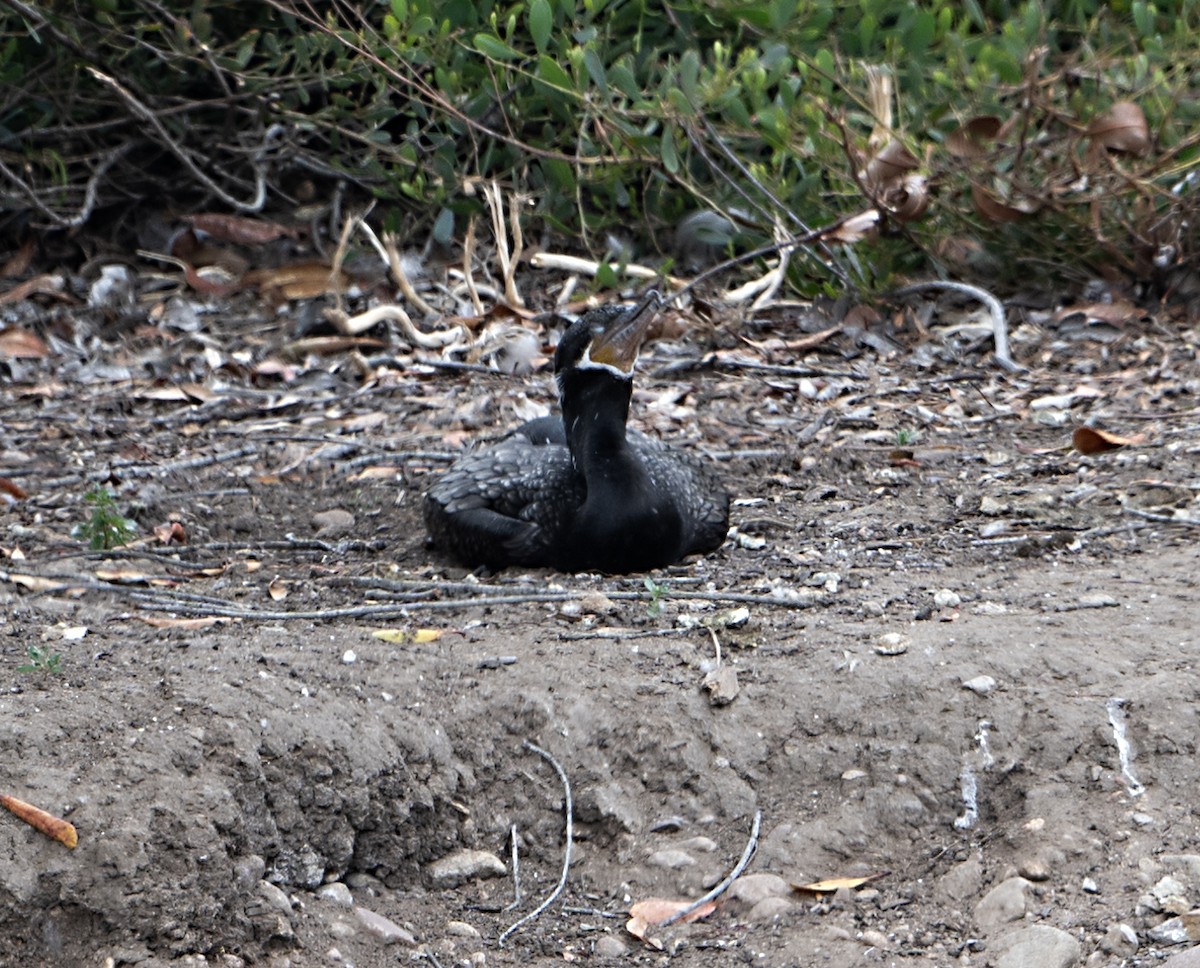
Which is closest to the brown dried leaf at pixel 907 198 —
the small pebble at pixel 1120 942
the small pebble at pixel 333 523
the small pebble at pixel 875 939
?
the small pebble at pixel 333 523

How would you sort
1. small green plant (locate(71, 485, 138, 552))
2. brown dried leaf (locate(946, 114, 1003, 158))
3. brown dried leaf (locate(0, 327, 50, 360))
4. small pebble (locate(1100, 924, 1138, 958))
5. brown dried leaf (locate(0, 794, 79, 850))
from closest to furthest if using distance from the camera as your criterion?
A: small pebble (locate(1100, 924, 1138, 958)) < brown dried leaf (locate(0, 794, 79, 850)) < small green plant (locate(71, 485, 138, 552)) < brown dried leaf (locate(946, 114, 1003, 158)) < brown dried leaf (locate(0, 327, 50, 360))

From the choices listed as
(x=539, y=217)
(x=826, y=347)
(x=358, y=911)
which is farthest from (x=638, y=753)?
(x=539, y=217)

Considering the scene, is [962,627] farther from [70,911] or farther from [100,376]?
[100,376]

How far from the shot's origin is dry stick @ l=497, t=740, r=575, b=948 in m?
3.30

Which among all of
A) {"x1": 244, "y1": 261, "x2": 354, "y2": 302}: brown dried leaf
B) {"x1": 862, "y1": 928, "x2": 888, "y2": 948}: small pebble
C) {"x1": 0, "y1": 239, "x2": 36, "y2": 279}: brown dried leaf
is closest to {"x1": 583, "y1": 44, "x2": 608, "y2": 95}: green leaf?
{"x1": 244, "y1": 261, "x2": 354, "y2": 302}: brown dried leaf

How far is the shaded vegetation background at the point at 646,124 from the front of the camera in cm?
711

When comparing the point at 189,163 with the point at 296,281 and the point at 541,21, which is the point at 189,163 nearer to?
the point at 296,281

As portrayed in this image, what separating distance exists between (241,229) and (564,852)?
18.9 feet

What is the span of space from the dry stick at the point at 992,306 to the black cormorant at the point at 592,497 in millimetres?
2383

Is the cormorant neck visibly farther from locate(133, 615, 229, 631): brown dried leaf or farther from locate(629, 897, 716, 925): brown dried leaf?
locate(629, 897, 716, 925): brown dried leaf

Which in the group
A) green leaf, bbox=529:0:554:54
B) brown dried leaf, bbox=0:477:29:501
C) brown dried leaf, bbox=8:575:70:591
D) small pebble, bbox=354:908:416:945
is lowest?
brown dried leaf, bbox=0:477:29:501

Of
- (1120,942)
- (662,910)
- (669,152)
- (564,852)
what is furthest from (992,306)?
(1120,942)

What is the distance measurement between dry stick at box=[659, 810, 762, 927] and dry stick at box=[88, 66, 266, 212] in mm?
5299

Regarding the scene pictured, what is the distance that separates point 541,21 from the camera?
6.73 meters
